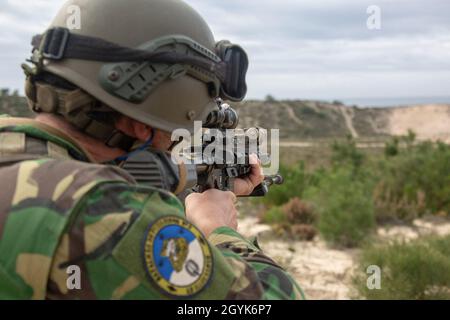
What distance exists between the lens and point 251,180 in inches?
125

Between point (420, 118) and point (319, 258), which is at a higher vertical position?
point (420, 118)

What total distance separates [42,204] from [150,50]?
26.4 inches

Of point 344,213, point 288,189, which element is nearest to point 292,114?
point 288,189

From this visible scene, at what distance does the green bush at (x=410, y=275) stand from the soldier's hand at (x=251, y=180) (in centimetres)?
321

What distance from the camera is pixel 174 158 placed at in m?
2.24

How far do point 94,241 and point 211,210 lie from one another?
0.78m

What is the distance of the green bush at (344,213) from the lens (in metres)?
8.59

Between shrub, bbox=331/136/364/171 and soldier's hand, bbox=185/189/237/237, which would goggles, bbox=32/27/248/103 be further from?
shrub, bbox=331/136/364/171

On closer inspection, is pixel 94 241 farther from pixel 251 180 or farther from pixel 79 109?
pixel 251 180

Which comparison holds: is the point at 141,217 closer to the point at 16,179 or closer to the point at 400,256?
the point at 16,179
